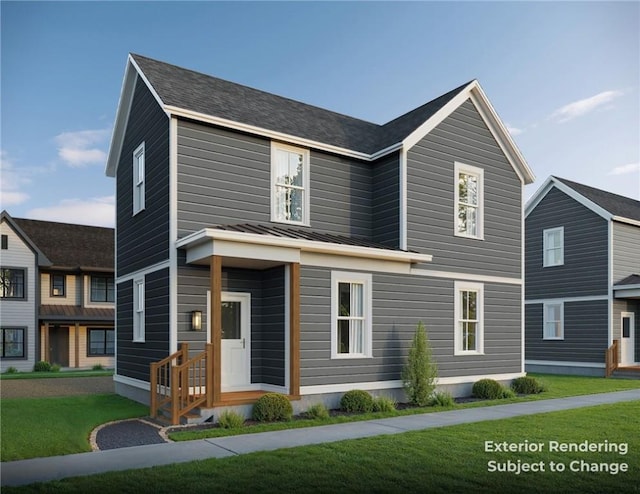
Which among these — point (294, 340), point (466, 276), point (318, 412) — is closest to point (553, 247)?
point (466, 276)

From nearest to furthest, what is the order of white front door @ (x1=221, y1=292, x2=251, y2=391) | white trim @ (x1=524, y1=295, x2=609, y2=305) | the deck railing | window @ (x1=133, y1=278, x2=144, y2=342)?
the deck railing → white front door @ (x1=221, y1=292, x2=251, y2=391) → window @ (x1=133, y1=278, x2=144, y2=342) → white trim @ (x1=524, y1=295, x2=609, y2=305)

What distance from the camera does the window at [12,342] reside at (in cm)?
2559

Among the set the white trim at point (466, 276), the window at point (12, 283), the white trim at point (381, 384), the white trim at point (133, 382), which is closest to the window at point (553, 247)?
the white trim at point (466, 276)

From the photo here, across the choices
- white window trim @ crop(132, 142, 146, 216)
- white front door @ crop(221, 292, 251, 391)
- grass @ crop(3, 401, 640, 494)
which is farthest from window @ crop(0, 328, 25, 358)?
grass @ crop(3, 401, 640, 494)

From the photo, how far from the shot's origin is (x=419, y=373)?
42.4 feet

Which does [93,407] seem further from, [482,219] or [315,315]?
[482,219]

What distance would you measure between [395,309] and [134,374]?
6428 mm

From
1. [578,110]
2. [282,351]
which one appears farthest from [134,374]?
[578,110]

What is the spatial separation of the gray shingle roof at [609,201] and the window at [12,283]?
2395 centimetres

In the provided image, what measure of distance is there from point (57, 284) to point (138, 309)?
1606 cm

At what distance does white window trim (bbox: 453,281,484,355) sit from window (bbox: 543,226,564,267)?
10419mm

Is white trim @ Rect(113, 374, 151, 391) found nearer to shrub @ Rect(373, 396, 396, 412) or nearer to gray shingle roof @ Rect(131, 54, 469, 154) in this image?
shrub @ Rect(373, 396, 396, 412)

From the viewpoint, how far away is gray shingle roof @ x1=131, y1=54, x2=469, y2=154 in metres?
12.9

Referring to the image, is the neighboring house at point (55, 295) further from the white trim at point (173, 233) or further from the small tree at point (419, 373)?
the small tree at point (419, 373)
